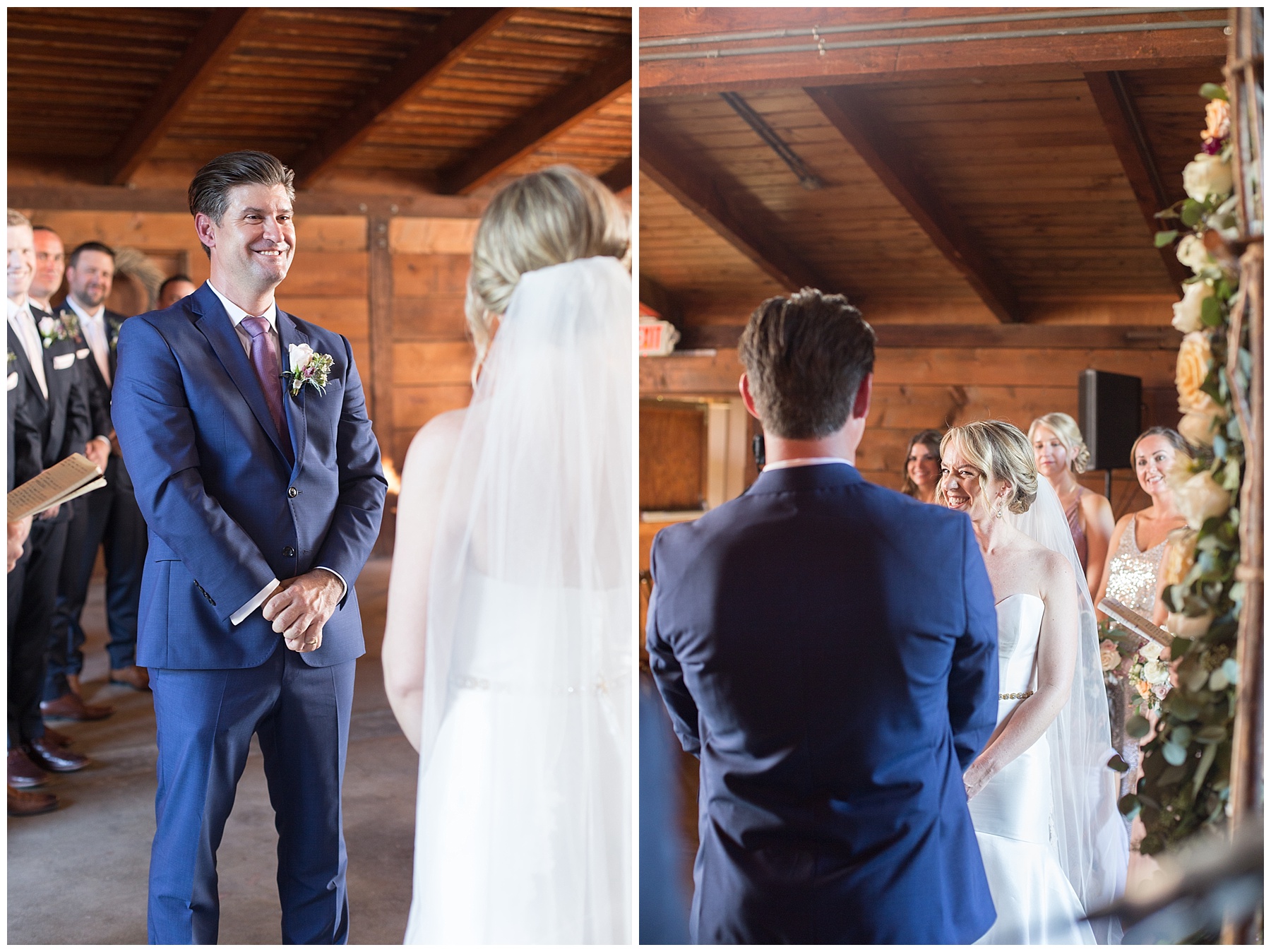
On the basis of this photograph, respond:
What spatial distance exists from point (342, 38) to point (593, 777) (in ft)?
13.4

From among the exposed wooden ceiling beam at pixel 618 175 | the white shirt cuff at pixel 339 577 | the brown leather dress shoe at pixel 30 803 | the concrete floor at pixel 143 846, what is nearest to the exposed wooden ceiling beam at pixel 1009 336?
the white shirt cuff at pixel 339 577

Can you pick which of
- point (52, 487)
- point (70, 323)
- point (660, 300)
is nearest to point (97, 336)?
point (70, 323)

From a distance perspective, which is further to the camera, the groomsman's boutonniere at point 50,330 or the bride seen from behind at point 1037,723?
the groomsman's boutonniere at point 50,330

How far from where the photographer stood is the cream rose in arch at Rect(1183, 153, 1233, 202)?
75.0 inches

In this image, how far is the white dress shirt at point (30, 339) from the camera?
10.8ft

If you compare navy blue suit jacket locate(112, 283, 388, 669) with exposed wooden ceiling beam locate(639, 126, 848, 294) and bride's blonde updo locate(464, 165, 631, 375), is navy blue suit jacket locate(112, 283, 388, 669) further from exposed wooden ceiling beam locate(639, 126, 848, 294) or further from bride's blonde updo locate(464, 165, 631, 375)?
exposed wooden ceiling beam locate(639, 126, 848, 294)

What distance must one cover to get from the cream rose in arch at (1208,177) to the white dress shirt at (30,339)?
3.17 meters

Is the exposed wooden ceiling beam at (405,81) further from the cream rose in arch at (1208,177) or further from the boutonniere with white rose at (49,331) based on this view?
the cream rose in arch at (1208,177)

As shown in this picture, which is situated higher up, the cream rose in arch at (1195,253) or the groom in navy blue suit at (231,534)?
the cream rose in arch at (1195,253)

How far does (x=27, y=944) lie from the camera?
8.19 ft

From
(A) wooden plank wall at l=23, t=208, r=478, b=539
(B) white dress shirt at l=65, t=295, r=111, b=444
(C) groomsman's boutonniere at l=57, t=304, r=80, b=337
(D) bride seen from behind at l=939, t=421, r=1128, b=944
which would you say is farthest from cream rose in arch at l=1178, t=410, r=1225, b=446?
(A) wooden plank wall at l=23, t=208, r=478, b=539

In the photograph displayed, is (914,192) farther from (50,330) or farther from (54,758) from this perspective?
(54,758)

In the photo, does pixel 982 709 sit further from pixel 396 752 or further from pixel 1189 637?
pixel 396 752

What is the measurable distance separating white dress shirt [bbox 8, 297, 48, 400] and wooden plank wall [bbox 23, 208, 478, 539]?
357 centimetres
